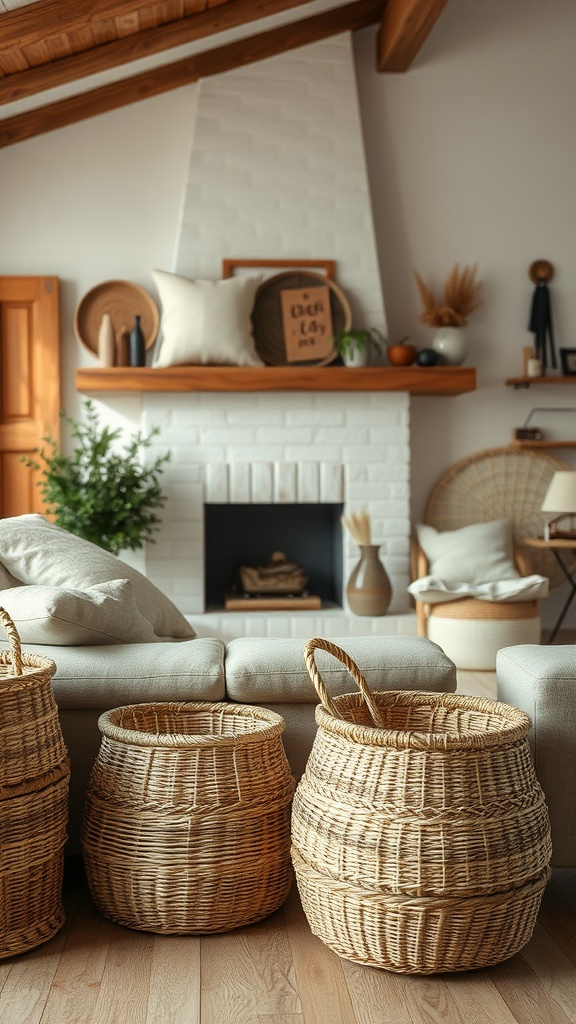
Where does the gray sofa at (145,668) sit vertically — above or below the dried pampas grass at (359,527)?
below

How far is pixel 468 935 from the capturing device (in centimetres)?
185

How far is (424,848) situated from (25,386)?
429 cm

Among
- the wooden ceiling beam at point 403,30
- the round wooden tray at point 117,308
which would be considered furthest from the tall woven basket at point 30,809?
the wooden ceiling beam at point 403,30

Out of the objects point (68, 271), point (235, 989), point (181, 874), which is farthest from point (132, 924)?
point (68, 271)

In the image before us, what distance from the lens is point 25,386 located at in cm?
554

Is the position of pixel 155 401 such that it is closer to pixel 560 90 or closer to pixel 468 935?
pixel 560 90

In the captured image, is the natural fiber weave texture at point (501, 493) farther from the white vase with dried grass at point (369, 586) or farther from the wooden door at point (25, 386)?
the wooden door at point (25, 386)

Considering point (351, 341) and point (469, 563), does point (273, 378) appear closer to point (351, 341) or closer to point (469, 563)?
point (351, 341)

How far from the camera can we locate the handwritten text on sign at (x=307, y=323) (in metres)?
5.41

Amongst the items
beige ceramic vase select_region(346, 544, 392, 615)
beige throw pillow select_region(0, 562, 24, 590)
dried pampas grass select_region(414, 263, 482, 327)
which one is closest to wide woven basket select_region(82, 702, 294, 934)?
beige throw pillow select_region(0, 562, 24, 590)

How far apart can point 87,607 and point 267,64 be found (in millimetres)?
4061

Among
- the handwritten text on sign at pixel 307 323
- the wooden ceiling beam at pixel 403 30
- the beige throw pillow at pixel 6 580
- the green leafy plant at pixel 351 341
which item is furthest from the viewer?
the handwritten text on sign at pixel 307 323

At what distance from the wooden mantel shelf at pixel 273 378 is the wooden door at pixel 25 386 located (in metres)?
0.46

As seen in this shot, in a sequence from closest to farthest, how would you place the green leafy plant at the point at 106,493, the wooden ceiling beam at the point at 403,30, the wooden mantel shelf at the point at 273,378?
1. the wooden ceiling beam at the point at 403,30
2. the green leafy plant at the point at 106,493
3. the wooden mantel shelf at the point at 273,378
